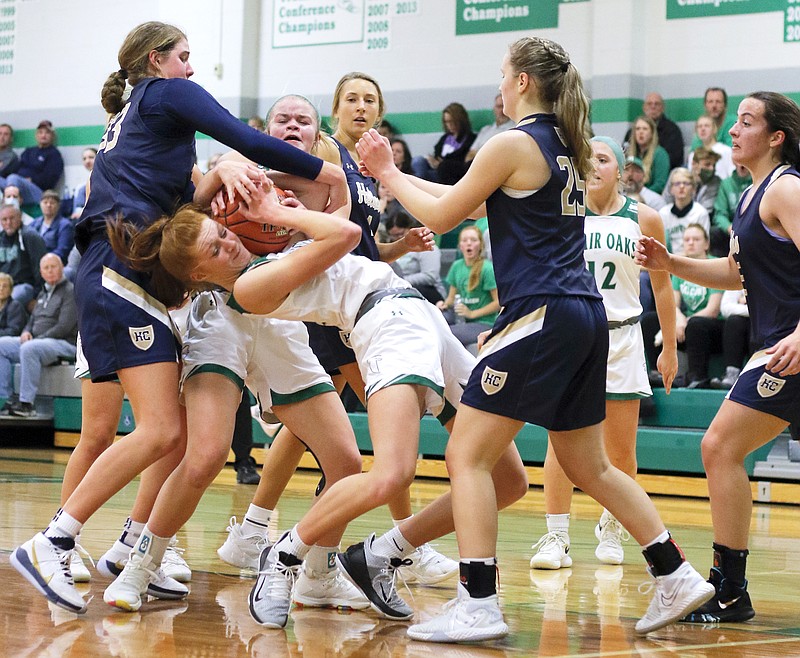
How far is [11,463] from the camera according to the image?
381 inches

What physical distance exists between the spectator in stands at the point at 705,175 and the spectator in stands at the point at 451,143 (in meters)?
2.47

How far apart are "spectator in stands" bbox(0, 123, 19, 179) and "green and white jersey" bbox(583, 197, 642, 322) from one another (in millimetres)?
11281

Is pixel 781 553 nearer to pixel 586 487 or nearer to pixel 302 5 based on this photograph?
pixel 586 487

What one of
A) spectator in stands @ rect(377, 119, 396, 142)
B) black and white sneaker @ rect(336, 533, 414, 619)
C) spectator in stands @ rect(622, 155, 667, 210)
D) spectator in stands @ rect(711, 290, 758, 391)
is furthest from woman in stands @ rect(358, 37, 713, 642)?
spectator in stands @ rect(377, 119, 396, 142)

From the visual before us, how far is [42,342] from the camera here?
1171 centimetres

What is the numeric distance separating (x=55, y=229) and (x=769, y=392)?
10.9 metres

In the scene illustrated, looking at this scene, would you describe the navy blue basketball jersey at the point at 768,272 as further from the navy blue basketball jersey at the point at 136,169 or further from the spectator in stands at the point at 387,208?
the spectator in stands at the point at 387,208

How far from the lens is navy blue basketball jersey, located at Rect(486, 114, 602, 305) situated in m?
Answer: 3.52

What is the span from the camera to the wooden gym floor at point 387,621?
10.8 feet

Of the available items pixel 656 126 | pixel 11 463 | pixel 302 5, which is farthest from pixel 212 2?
pixel 11 463

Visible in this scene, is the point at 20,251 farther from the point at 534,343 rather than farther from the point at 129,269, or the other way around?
the point at 534,343

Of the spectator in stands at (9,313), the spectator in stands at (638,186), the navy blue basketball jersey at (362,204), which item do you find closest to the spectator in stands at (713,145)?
the spectator in stands at (638,186)

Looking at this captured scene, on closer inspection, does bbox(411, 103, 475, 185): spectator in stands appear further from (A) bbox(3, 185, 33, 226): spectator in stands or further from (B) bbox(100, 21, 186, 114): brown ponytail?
(B) bbox(100, 21, 186, 114): brown ponytail

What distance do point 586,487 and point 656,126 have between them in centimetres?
813
